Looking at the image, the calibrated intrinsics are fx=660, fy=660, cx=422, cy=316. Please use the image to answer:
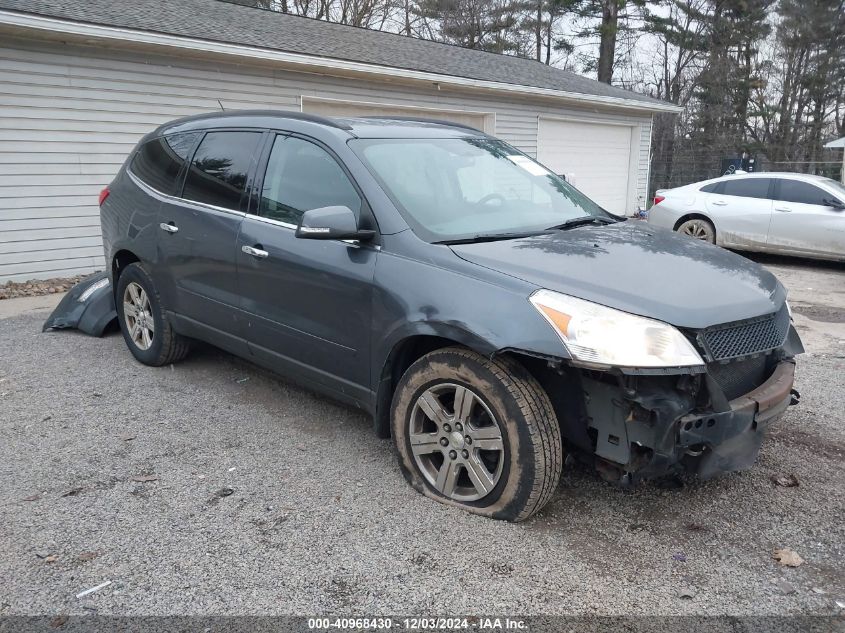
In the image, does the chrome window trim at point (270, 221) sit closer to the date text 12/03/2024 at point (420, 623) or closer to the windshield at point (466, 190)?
the windshield at point (466, 190)

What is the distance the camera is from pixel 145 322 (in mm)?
5094

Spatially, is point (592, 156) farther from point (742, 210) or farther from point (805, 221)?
point (805, 221)

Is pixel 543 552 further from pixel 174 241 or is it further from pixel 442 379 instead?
pixel 174 241

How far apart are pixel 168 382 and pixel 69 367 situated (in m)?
1.01

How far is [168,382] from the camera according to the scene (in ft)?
15.9

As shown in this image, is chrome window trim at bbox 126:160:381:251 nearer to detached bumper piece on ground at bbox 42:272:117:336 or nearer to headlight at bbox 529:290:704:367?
headlight at bbox 529:290:704:367

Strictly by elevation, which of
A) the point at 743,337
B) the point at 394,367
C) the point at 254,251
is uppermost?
the point at 254,251

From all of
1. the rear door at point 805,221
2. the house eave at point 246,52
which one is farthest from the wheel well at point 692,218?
the house eave at point 246,52

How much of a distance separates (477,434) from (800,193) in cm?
923

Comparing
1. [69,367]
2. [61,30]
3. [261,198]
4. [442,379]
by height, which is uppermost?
[61,30]

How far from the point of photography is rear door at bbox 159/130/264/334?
4.07 m

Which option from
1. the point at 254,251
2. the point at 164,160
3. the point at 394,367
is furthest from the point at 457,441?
the point at 164,160

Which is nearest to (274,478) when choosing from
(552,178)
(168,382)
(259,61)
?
(168,382)

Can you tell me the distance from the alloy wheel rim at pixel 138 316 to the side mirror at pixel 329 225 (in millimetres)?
2336
